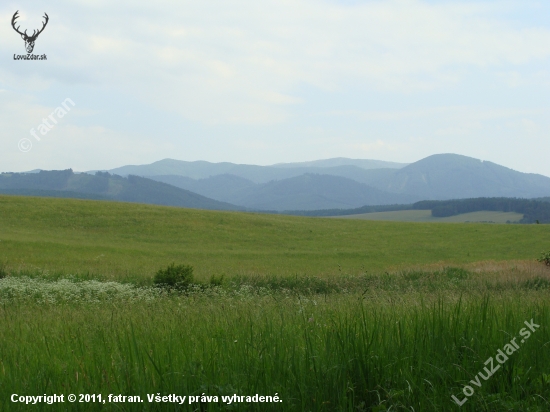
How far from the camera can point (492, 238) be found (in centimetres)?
6247

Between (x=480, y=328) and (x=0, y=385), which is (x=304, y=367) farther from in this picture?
(x=0, y=385)

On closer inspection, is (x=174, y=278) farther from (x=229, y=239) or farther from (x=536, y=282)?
(x=229, y=239)

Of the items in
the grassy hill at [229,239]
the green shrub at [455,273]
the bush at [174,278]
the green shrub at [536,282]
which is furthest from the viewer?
the grassy hill at [229,239]

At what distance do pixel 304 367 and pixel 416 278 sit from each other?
71.6 feet

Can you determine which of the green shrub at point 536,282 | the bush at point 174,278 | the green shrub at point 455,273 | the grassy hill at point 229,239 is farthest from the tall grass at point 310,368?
the grassy hill at point 229,239

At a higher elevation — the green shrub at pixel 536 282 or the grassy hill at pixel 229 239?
the green shrub at pixel 536 282

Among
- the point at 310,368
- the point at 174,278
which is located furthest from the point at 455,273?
the point at 310,368

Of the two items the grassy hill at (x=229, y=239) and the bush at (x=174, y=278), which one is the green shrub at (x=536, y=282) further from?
the grassy hill at (x=229, y=239)

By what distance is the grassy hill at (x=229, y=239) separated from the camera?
43.0 m

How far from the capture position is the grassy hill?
42969mm

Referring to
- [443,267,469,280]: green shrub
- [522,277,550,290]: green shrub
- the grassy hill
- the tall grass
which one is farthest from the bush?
the grassy hill

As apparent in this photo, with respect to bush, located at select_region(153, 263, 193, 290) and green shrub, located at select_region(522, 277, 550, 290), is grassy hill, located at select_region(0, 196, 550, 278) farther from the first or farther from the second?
green shrub, located at select_region(522, 277, 550, 290)

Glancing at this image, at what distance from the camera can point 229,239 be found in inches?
2384

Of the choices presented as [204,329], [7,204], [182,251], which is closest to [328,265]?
[182,251]
